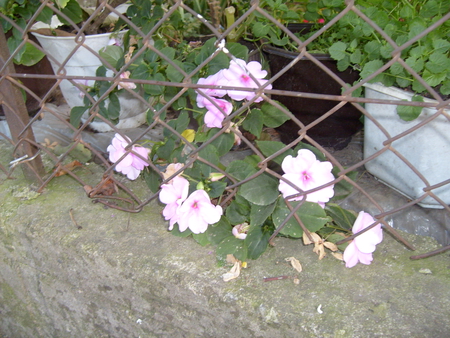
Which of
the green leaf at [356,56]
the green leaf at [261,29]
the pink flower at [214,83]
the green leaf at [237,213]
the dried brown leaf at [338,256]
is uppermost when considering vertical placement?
the pink flower at [214,83]

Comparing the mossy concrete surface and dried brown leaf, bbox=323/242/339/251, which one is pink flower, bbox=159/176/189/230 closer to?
the mossy concrete surface

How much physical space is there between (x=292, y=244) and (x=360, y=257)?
19 centimetres

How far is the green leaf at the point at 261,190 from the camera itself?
1.00 metres

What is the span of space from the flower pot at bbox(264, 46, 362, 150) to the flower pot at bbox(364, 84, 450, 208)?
0.84 ft

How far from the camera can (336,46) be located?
1.27 metres

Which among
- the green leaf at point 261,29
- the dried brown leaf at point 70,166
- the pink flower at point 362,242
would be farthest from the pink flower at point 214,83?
the dried brown leaf at point 70,166

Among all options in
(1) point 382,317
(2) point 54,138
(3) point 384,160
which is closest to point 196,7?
(2) point 54,138

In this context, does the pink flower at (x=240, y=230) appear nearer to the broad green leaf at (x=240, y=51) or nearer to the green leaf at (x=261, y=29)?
the broad green leaf at (x=240, y=51)

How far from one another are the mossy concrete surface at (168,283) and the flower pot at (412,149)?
22 centimetres

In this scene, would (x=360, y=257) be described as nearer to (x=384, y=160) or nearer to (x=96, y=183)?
(x=384, y=160)

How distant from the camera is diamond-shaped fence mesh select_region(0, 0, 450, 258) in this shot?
0.92 metres

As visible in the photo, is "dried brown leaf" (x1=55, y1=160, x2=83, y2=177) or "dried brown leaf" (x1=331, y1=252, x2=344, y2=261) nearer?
"dried brown leaf" (x1=331, y1=252, x2=344, y2=261)

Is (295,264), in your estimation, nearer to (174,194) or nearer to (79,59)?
(174,194)

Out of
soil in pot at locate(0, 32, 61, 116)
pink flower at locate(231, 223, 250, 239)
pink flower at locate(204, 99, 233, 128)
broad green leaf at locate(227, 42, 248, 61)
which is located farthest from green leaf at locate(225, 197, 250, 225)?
soil in pot at locate(0, 32, 61, 116)
